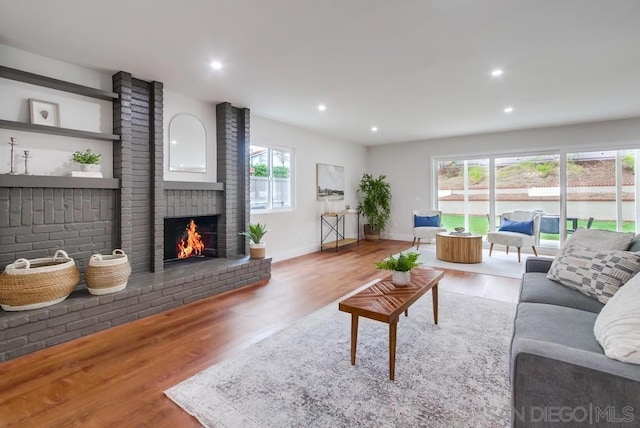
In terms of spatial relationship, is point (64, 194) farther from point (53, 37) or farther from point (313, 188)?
point (313, 188)

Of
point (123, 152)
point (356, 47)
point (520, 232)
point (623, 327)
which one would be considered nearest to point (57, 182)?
point (123, 152)

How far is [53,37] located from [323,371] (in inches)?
137

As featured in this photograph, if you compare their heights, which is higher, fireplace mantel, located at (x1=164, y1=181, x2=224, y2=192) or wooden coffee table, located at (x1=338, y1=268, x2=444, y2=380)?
fireplace mantel, located at (x1=164, y1=181, x2=224, y2=192)

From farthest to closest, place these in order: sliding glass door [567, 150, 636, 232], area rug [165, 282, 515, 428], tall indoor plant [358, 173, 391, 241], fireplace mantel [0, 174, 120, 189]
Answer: tall indoor plant [358, 173, 391, 241] → sliding glass door [567, 150, 636, 232] → fireplace mantel [0, 174, 120, 189] → area rug [165, 282, 515, 428]

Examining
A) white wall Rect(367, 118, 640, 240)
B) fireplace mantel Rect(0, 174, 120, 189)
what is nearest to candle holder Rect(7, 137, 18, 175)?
fireplace mantel Rect(0, 174, 120, 189)

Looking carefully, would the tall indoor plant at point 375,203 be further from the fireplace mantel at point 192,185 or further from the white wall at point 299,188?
the fireplace mantel at point 192,185

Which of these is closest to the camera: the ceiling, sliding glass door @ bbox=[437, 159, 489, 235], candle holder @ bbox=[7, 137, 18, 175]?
the ceiling

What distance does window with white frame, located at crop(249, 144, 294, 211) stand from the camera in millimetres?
5344

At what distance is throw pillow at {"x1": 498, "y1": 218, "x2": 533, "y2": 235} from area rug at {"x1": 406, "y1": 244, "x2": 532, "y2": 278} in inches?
20.7

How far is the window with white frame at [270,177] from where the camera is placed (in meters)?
5.34

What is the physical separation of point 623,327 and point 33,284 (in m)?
3.68

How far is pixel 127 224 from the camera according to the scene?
3430 millimetres

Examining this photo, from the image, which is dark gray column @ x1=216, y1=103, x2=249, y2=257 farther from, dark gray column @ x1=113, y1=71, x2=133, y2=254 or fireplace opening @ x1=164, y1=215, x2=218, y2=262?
dark gray column @ x1=113, y1=71, x2=133, y2=254

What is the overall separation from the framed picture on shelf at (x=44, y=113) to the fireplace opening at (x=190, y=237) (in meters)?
1.58
